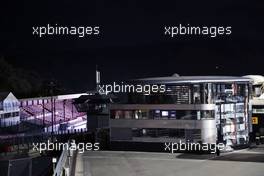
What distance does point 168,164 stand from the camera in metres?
24.4

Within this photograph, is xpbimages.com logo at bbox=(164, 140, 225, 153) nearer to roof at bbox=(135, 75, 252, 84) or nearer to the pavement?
the pavement

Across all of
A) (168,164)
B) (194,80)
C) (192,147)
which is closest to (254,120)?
(192,147)

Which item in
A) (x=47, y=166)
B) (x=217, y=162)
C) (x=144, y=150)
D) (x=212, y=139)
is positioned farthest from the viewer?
(x=47, y=166)

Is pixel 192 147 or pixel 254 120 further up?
pixel 254 120

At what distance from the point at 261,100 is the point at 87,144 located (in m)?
14.9

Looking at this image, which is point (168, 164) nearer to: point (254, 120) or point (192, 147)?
point (192, 147)

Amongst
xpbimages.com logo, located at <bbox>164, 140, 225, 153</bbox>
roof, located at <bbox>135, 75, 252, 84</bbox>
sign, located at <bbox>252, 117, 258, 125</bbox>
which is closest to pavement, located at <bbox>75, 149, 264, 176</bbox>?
xpbimages.com logo, located at <bbox>164, 140, 225, 153</bbox>

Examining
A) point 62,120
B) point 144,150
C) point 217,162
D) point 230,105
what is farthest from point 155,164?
point 62,120

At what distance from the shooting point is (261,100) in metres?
33.1

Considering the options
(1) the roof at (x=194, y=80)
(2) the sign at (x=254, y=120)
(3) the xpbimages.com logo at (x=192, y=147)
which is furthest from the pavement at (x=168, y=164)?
(1) the roof at (x=194, y=80)

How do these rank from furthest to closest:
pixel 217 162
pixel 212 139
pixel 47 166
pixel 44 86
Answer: pixel 44 86 → pixel 47 166 → pixel 212 139 → pixel 217 162

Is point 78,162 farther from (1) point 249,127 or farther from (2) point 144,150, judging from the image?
(1) point 249,127

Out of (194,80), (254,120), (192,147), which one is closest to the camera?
(192,147)

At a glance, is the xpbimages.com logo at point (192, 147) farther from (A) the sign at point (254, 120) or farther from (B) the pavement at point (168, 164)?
(A) the sign at point (254, 120)
